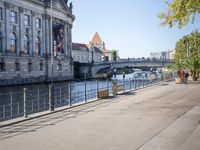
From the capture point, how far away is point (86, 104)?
21.5m

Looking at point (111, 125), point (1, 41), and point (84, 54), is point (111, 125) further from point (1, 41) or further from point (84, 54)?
point (84, 54)

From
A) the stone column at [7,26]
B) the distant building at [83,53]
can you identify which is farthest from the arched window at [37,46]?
the distant building at [83,53]

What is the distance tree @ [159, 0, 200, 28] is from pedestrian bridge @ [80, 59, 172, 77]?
6919 centimetres

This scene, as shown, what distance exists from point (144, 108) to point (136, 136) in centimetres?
A: 742

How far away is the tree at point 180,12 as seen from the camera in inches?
569

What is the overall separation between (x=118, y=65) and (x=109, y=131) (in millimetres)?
77239

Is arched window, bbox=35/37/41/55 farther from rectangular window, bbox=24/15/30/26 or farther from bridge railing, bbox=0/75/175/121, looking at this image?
bridge railing, bbox=0/75/175/121

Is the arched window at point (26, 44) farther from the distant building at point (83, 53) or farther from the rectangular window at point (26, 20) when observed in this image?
the distant building at point (83, 53)

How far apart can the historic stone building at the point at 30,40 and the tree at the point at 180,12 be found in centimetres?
3510

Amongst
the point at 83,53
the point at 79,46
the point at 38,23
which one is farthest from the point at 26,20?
the point at 83,53

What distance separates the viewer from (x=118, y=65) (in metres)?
89.0

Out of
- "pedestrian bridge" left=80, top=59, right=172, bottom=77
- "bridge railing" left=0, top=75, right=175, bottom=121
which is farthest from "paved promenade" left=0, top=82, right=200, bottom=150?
"pedestrian bridge" left=80, top=59, right=172, bottom=77

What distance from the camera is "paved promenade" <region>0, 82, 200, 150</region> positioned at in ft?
32.9

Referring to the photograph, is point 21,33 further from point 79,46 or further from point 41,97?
point 79,46
